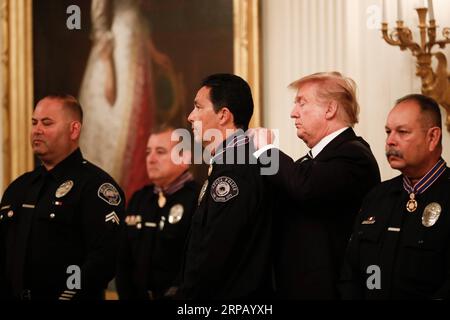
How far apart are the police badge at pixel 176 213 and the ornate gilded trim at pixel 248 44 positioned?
0.94 meters

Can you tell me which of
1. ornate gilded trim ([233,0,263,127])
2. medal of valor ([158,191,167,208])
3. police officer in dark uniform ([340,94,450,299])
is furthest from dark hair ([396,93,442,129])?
ornate gilded trim ([233,0,263,127])

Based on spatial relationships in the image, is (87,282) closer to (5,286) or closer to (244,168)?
(5,286)

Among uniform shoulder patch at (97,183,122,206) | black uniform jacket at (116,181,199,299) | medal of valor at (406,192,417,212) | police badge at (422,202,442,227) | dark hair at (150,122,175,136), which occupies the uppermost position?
dark hair at (150,122,175,136)

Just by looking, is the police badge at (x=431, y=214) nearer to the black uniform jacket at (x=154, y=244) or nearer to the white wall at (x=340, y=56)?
the white wall at (x=340, y=56)

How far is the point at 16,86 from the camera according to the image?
6.46 m

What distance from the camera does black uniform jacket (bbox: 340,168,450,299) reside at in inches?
140

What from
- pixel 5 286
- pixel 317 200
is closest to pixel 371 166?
pixel 317 200

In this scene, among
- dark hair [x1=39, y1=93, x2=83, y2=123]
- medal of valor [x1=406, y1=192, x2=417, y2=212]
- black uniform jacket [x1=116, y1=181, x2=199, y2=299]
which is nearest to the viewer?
medal of valor [x1=406, y1=192, x2=417, y2=212]

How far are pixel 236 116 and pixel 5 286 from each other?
143 cm

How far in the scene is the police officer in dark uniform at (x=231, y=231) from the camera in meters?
3.76

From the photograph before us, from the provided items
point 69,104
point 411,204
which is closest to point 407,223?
point 411,204

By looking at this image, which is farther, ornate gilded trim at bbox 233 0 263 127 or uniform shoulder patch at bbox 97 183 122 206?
ornate gilded trim at bbox 233 0 263 127

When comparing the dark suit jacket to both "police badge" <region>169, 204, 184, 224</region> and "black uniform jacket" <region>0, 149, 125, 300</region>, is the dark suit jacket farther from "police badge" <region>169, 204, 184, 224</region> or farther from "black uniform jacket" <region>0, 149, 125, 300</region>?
"police badge" <region>169, 204, 184, 224</region>
